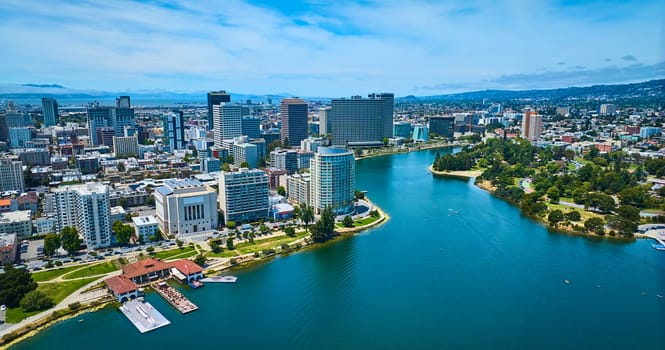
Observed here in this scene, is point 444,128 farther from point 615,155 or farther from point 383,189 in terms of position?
point 383,189

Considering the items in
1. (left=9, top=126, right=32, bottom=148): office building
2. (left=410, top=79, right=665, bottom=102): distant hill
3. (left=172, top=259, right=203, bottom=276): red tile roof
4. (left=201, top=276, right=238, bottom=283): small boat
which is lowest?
(left=201, top=276, right=238, bottom=283): small boat

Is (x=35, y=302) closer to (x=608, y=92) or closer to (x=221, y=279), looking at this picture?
(x=221, y=279)

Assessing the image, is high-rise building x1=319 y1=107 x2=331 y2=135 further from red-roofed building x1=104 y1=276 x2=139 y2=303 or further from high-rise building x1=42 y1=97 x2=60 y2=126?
red-roofed building x1=104 y1=276 x2=139 y2=303

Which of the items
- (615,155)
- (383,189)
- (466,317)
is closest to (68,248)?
(466,317)

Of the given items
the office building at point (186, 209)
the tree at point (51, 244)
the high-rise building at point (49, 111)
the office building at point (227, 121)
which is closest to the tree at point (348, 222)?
the office building at point (186, 209)

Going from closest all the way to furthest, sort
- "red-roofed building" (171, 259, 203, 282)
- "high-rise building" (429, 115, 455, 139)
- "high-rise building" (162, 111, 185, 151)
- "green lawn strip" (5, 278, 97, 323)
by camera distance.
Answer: "green lawn strip" (5, 278, 97, 323), "red-roofed building" (171, 259, 203, 282), "high-rise building" (162, 111, 185, 151), "high-rise building" (429, 115, 455, 139)

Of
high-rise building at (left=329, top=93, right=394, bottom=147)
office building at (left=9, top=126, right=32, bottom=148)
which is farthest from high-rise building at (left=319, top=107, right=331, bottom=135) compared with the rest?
office building at (left=9, top=126, right=32, bottom=148)
